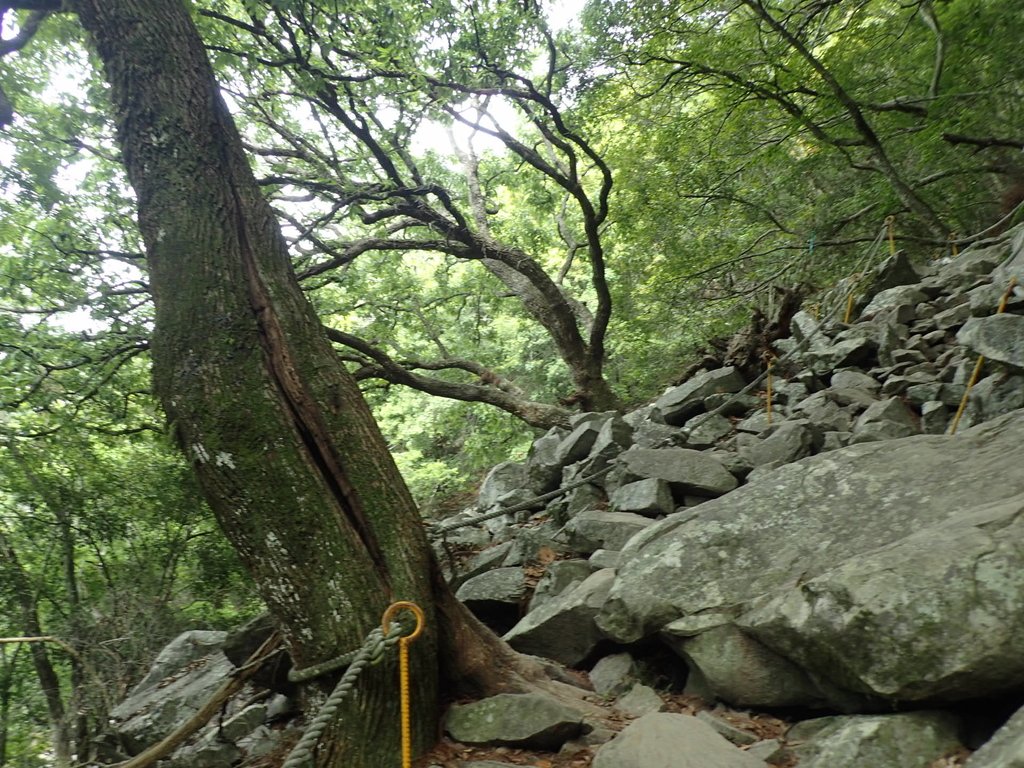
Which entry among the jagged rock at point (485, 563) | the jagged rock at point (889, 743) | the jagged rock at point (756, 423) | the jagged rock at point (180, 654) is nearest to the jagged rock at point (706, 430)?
the jagged rock at point (756, 423)

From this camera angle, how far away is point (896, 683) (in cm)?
239

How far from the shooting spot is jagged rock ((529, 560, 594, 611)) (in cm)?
436

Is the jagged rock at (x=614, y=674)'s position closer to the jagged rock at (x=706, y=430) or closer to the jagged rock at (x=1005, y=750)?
the jagged rock at (x=1005, y=750)

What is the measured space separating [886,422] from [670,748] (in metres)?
3.38

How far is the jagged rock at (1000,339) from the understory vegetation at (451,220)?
3969mm

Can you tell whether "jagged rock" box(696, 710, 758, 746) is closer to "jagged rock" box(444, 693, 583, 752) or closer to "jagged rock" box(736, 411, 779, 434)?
"jagged rock" box(444, 693, 583, 752)

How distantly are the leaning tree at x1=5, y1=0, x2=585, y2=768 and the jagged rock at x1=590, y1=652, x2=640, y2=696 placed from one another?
19.1 inches

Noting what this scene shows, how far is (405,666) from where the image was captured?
2705mm

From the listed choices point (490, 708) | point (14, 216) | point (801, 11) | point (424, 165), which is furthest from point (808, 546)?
point (424, 165)

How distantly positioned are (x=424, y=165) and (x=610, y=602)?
34.9ft

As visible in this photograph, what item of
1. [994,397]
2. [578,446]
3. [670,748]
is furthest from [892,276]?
[670,748]

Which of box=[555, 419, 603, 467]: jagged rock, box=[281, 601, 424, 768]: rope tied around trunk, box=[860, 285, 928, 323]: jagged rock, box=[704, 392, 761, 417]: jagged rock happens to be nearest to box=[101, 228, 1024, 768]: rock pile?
box=[704, 392, 761, 417]: jagged rock

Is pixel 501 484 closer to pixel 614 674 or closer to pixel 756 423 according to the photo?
pixel 756 423

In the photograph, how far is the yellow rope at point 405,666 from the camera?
8.52 ft
